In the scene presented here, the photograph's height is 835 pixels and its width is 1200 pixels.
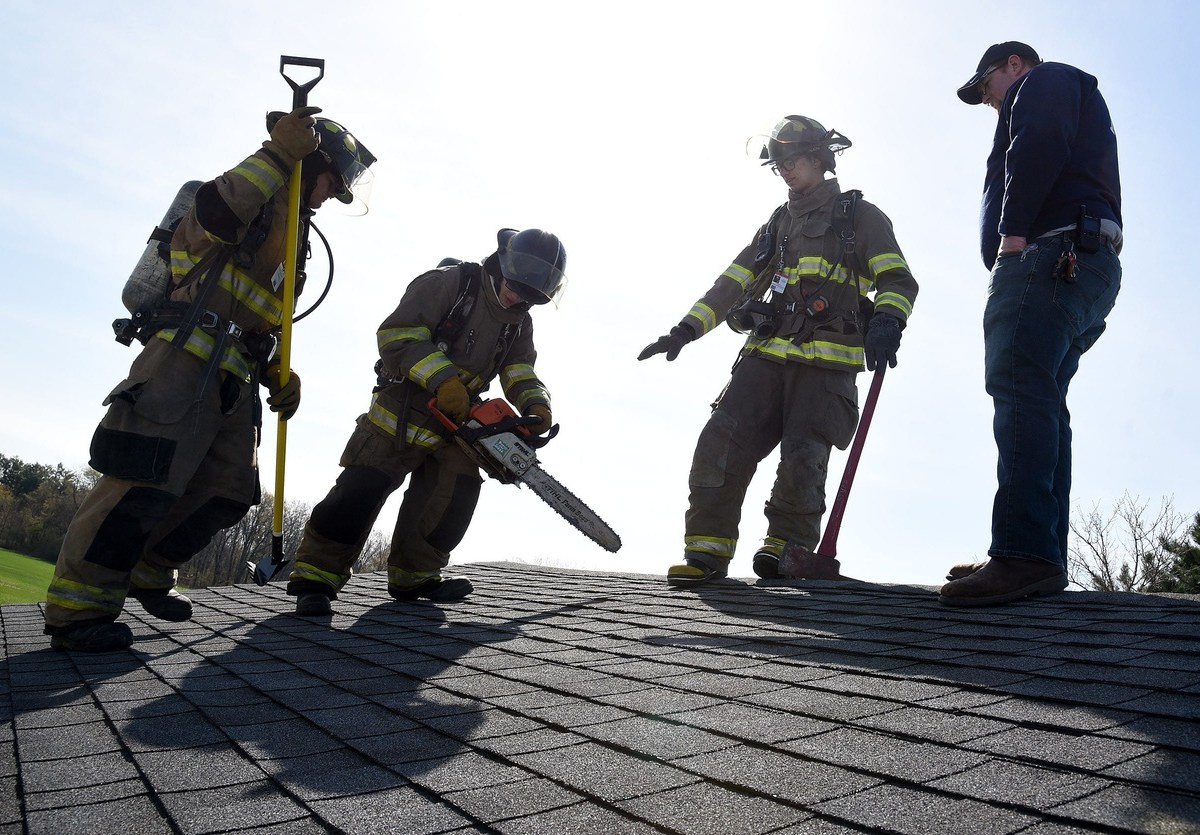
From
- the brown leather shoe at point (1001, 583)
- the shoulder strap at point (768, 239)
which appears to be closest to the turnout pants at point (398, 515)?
the shoulder strap at point (768, 239)

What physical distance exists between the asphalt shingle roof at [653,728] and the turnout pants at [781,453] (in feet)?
4.16

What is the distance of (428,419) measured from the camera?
474 cm

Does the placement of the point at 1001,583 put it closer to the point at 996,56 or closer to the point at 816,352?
the point at 816,352

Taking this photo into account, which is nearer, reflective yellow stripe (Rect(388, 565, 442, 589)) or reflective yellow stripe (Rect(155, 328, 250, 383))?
reflective yellow stripe (Rect(155, 328, 250, 383))

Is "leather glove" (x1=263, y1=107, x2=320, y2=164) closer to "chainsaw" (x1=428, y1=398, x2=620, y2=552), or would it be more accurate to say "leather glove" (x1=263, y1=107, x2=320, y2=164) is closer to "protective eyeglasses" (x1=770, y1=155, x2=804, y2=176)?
"chainsaw" (x1=428, y1=398, x2=620, y2=552)

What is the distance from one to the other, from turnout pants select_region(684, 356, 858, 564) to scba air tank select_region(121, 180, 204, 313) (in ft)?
9.25

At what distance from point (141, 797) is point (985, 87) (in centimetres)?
411

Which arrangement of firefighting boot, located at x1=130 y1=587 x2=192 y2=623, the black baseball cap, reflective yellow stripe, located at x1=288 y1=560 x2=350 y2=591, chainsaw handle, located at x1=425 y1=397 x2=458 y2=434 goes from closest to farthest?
the black baseball cap → firefighting boot, located at x1=130 y1=587 x2=192 y2=623 → chainsaw handle, located at x1=425 y1=397 x2=458 y2=434 → reflective yellow stripe, located at x1=288 y1=560 x2=350 y2=591

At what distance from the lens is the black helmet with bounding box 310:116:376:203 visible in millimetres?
4504

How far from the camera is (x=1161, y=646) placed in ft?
7.63

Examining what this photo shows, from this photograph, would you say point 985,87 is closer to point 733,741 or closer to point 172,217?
point 733,741

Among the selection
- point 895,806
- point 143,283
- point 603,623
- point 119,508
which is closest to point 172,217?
point 143,283

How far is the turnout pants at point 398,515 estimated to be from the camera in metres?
4.68

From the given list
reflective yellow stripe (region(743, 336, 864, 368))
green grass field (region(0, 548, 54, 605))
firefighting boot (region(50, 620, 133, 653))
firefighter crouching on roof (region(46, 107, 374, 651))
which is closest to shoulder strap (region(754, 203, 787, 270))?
reflective yellow stripe (region(743, 336, 864, 368))
